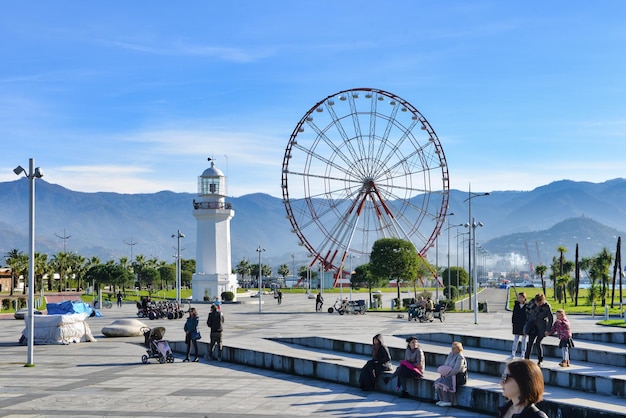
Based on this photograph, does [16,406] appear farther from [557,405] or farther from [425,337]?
[425,337]

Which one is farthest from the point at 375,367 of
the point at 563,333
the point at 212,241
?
the point at 212,241

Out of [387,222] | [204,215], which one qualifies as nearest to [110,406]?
[387,222]

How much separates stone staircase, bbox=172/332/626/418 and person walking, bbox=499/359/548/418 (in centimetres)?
727

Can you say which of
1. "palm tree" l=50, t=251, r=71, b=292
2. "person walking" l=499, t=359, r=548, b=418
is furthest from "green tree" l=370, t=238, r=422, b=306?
"palm tree" l=50, t=251, r=71, b=292

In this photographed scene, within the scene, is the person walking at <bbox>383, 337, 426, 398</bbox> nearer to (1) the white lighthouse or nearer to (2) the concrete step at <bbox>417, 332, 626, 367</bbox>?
(2) the concrete step at <bbox>417, 332, 626, 367</bbox>

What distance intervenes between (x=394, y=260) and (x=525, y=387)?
5068 cm

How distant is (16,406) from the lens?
14.0 meters

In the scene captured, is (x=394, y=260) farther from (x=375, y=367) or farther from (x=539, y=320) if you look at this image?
(x=375, y=367)

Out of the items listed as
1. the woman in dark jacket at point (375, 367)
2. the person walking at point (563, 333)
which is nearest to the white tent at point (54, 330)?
the woman in dark jacket at point (375, 367)

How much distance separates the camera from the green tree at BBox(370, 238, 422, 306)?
55.6m

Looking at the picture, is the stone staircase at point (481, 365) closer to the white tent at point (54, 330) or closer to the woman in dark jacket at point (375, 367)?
the woman in dark jacket at point (375, 367)

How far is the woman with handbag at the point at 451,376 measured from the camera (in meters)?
14.2

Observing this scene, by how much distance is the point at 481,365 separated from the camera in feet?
56.8

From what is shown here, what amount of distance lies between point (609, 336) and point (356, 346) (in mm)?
8176
